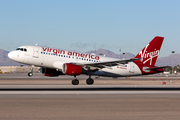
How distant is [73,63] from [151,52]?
1626 cm

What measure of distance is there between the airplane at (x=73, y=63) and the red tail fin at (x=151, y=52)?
857mm

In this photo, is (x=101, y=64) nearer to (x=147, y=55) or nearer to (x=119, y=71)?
(x=119, y=71)

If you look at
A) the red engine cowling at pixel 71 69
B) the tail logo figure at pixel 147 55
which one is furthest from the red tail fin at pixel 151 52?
the red engine cowling at pixel 71 69

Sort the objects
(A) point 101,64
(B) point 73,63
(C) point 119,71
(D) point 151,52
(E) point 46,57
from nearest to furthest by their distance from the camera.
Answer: (E) point 46,57 < (B) point 73,63 < (A) point 101,64 < (C) point 119,71 < (D) point 151,52

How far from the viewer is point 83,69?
41.7 m

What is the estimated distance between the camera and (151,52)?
48219mm

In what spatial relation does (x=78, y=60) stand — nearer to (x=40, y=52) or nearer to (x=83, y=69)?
(x=83, y=69)

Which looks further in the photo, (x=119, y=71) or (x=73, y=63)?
(x=119, y=71)

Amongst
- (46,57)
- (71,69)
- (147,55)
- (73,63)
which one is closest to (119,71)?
(147,55)

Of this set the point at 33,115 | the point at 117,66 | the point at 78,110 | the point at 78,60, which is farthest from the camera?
the point at 117,66

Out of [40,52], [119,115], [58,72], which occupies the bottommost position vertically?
[119,115]

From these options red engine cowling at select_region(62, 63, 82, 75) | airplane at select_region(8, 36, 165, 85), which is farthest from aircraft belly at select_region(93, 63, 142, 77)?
red engine cowling at select_region(62, 63, 82, 75)

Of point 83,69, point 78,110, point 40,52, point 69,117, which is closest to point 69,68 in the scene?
point 83,69

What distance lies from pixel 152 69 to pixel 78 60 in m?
14.0
